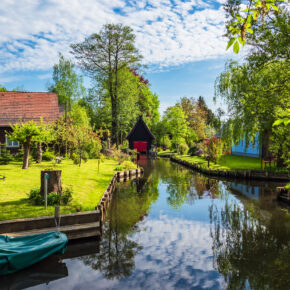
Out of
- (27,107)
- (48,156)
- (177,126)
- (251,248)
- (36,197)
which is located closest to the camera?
(251,248)

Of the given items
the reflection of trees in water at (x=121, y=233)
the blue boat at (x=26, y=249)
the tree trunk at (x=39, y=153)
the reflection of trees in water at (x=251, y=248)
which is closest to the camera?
the blue boat at (x=26, y=249)

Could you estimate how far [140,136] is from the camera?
162 feet

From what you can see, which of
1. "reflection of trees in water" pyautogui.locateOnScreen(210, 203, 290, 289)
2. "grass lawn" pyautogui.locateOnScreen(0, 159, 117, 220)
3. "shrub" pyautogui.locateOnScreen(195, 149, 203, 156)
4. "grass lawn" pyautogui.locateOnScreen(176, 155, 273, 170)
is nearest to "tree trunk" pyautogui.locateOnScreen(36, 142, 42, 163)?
"grass lawn" pyautogui.locateOnScreen(0, 159, 117, 220)

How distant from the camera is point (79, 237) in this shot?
1001 cm

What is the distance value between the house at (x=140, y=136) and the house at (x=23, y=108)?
20575mm

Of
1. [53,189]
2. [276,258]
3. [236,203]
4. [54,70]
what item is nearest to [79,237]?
[53,189]

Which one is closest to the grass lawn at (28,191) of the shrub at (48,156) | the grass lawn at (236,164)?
the shrub at (48,156)

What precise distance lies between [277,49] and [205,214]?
12544 millimetres

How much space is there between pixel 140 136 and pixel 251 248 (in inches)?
1576

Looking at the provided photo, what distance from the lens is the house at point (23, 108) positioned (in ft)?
87.2

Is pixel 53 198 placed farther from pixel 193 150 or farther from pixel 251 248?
pixel 193 150

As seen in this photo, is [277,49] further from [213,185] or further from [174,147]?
[174,147]

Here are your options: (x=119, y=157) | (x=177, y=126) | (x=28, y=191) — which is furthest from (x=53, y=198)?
(x=177, y=126)

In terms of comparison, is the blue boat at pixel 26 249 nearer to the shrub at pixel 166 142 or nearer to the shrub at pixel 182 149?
the shrub at pixel 182 149
